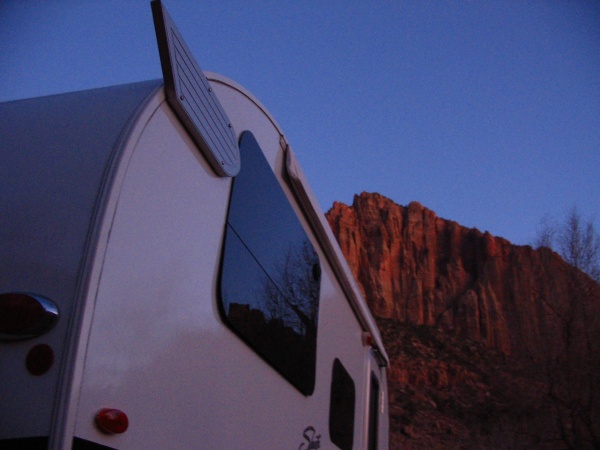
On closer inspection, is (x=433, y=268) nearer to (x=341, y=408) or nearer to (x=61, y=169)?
(x=341, y=408)

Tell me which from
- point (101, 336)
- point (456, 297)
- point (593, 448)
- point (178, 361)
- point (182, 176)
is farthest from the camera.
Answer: point (456, 297)

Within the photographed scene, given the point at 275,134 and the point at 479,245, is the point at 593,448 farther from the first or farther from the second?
the point at 479,245

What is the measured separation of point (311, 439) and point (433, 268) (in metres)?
55.3

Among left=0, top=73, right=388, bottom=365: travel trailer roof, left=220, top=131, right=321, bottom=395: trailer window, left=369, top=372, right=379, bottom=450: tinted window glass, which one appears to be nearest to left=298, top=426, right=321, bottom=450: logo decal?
left=220, top=131, right=321, bottom=395: trailer window

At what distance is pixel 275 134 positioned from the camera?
2898mm

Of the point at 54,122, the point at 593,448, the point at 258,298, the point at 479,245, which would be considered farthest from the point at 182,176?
the point at 479,245

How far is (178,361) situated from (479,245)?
59733 mm

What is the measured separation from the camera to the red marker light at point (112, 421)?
4.36 ft

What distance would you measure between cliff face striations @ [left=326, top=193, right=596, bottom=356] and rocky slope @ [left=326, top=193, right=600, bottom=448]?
0.10 m

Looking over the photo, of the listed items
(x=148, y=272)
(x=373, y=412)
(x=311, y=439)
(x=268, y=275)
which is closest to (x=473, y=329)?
(x=373, y=412)

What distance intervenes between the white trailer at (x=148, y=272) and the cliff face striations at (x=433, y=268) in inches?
1800

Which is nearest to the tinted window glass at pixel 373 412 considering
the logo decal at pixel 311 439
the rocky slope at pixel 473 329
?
the logo decal at pixel 311 439

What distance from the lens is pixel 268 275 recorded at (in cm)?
253

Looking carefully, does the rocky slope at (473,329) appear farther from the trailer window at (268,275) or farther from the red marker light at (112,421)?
the red marker light at (112,421)
